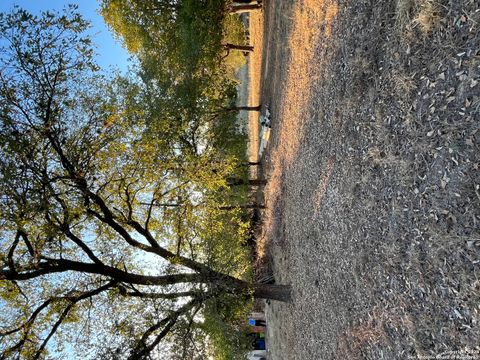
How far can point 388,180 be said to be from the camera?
8258 mm

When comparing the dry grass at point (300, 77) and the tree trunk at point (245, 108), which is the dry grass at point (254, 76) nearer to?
the tree trunk at point (245, 108)

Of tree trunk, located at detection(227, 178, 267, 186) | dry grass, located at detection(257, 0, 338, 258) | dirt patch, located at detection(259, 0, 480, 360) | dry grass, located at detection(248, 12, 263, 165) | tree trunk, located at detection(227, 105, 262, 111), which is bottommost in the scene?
dirt patch, located at detection(259, 0, 480, 360)

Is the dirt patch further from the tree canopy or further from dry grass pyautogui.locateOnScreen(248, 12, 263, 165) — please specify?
dry grass pyautogui.locateOnScreen(248, 12, 263, 165)

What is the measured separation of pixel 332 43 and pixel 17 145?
9.91 meters

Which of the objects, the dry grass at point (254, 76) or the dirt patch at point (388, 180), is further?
the dry grass at point (254, 76)

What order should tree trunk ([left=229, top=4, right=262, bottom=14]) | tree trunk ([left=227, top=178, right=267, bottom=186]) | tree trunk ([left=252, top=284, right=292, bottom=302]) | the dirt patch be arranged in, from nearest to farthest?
the dirt patch, tree trunk ([left=252, top=284, right=292, bottom=302]), tree trunk ([left=227, top=178, right=267, bottom=186]), tree trunk ([left=229, top=4, right=262, bottom=14])

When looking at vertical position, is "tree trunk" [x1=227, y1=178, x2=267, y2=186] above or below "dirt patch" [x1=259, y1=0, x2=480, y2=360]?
above

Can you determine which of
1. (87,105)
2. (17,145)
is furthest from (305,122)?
(17,145)

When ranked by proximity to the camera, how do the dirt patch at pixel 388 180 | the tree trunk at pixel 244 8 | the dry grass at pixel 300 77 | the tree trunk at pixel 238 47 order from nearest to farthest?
1. the dirt patch at pixel 388 180
2. the dry grass at pixel 300 77
3. the tree trunk at pixel 244 8
4. the tree trunk at pixel 238 47

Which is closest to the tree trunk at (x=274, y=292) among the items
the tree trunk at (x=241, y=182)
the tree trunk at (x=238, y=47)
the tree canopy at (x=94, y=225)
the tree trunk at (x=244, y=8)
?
the tree canopy at (x=94, y=225)

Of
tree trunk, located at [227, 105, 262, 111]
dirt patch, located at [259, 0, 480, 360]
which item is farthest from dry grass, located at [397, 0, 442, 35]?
tree trunk, located at [227, 105, 262, 111]

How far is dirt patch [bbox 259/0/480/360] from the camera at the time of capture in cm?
627

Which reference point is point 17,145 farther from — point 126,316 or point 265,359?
point 265,359

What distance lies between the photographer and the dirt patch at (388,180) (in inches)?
247
